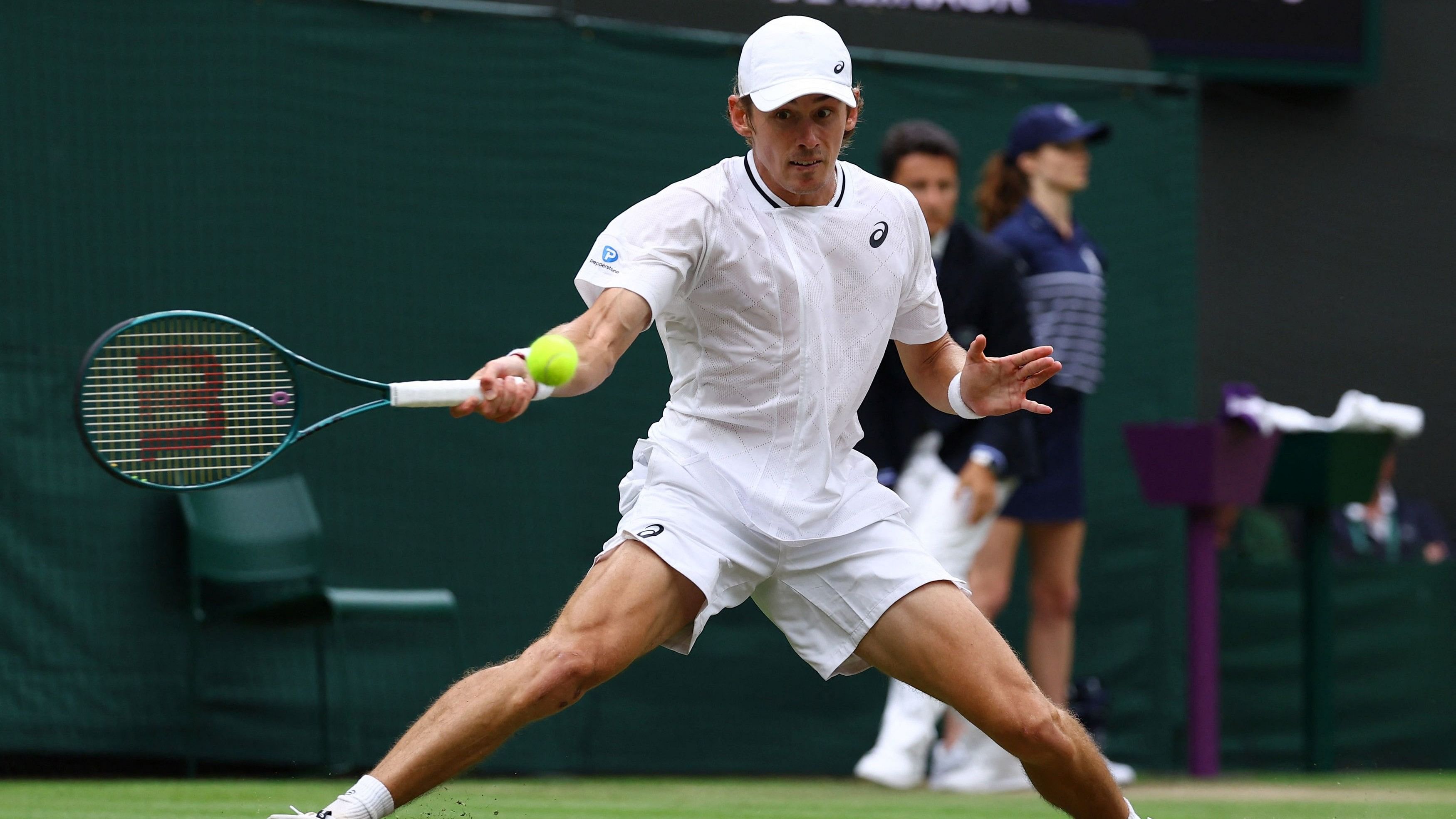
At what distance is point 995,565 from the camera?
259 inches

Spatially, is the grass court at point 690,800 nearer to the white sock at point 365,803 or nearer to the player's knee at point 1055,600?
the player's knee at point 1055,600

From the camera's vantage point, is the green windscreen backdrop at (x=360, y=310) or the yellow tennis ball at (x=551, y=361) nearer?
the yellow tennis ball at (x=551, y=361)

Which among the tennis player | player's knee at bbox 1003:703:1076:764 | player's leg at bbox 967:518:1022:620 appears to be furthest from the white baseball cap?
player's leg at bbox 967:518:1022:620

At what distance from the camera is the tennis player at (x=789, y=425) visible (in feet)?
12.0

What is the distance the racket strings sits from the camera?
3877 mm

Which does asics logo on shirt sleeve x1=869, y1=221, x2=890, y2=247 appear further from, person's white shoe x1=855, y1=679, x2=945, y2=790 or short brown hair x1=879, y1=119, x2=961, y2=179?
person's white shoe x1=855, y1=679, x2=945, y2=790

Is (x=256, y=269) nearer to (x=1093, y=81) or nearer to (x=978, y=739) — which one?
(x=978, y=739)

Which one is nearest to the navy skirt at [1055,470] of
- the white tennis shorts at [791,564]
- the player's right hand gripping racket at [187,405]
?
the white tennis shorts at [791,564]

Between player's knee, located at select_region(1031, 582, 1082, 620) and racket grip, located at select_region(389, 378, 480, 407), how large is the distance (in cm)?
364

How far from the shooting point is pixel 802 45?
3.73m

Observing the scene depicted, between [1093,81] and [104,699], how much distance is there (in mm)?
4367

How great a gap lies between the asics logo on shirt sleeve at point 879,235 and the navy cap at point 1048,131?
2.98 meters

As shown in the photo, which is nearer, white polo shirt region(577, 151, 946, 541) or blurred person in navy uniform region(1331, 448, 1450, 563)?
white polo shirt region(577, 151, 946, 541)

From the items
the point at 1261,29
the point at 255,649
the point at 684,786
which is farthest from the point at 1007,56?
the point at 255,649
